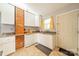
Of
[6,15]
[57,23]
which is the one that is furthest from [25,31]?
[57,23]

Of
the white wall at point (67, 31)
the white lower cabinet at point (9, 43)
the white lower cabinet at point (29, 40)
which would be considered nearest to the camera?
the white wall at point (67, 31)

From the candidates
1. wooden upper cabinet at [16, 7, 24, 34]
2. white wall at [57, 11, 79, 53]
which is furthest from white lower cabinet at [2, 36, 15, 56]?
white wall at [57, 11, 79, 53]

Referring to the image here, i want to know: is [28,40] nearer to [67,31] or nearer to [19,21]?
[19,21]

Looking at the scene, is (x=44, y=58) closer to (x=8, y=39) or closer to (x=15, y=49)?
(x=15, y=49)

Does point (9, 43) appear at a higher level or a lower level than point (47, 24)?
→ lower

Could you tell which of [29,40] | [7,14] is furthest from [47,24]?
[7,14]

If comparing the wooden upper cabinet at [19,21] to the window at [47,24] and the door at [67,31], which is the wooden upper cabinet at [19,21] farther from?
the door at [67,31]

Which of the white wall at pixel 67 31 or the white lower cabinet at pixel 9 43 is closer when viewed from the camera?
the white wall at pixel 67 31

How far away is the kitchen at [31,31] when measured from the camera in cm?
129

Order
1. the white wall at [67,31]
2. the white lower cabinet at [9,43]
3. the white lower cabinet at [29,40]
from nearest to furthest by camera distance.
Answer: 1. the white wall at [67,31]
2. the white lower cabinet at [9,43]
3. the white lower cabinet at [29,40]

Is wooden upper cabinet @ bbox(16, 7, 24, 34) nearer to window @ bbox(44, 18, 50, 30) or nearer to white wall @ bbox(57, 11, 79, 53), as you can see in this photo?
window @ bbox(44, 18, 50, 30)

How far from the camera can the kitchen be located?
129 centimetres

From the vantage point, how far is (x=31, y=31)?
1.44 m

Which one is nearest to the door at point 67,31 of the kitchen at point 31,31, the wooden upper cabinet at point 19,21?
the kitchen at point 31,31
